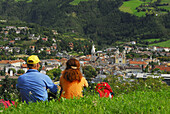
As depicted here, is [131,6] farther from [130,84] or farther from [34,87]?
[34,87]

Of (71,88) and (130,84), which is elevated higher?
(71,88)

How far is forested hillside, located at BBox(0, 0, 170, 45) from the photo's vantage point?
414ft

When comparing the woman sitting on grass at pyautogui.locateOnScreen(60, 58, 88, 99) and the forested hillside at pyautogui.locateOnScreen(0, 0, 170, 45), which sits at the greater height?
the forested hillside at pyautogui.locateOnScreen(0, 0, 170, 45)

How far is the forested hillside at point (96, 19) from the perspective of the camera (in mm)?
126188

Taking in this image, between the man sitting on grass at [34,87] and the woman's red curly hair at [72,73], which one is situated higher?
the woman's red curly hair at [72,73]

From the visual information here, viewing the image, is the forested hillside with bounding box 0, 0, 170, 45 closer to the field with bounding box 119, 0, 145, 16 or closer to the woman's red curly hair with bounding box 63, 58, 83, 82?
the field with bounding box 119, 0, 145, 16

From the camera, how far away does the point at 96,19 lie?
163750 millimetres

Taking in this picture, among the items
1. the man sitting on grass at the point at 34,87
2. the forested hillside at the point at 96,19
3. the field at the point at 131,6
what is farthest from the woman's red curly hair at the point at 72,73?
the field at the point at 131,6

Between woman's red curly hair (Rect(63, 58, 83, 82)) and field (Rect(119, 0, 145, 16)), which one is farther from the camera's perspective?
A: field (Rect(119, 0, 145, 16))

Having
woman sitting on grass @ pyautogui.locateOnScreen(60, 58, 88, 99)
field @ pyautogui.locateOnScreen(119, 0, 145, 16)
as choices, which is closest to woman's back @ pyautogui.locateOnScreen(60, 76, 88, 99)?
woman sitting on grass @ pyautogui.locateOnScreen(60, 58, 88, 99)

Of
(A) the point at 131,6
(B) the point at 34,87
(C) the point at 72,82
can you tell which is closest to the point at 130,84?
(C) the point at 72,82

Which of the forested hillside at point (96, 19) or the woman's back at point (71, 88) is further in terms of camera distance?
the forested hillside at point (96, 19)

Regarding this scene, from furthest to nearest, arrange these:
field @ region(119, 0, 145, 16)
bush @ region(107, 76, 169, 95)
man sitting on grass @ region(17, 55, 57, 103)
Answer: field @ region(119, 0, 145, 16) < bush @ region(107, 76, 169, 95) < man sitting on grass @ region(17, 55, 57, 103)

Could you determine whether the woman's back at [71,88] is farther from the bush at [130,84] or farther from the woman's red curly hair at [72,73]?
the bush at [130,84]
